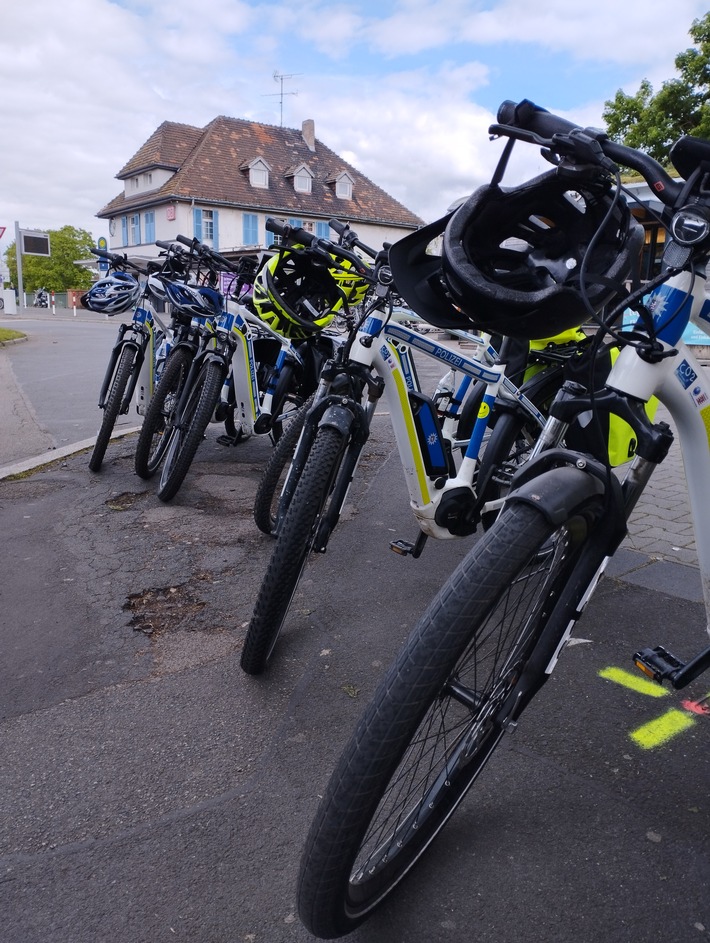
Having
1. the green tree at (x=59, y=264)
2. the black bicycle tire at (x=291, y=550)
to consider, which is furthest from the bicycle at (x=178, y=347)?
the green tree at (x=59, y=264)

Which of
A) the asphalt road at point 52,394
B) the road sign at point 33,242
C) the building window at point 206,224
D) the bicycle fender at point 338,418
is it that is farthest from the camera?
the building window at point 206,224

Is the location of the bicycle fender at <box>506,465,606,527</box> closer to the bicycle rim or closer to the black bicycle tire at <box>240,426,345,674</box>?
the bicycle rim

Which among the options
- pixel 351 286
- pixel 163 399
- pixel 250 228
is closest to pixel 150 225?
pixel 250 228

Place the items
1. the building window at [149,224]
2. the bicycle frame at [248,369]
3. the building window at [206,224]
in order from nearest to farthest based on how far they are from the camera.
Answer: the bicycle frame at [248,369]
the building window at [206,224]
the building window at [149,224]

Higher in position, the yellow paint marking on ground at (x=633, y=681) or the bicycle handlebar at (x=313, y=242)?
the bicycle handlebar at (x=313, y=242)

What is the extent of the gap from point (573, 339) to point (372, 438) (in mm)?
3713

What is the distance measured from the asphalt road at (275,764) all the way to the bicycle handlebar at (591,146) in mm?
1623

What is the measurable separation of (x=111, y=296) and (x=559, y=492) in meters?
4.98

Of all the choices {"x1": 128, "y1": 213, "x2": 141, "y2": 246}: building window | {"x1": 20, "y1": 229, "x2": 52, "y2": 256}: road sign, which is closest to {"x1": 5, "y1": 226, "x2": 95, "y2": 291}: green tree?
{"x1": 128, "y1": 213, "x2": 141, "y2": 246}: building window

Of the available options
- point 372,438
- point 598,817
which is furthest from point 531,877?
point 372,438

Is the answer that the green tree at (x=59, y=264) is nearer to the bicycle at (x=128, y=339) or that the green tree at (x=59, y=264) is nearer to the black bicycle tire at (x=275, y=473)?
the bicycle at (x=128, y=339)

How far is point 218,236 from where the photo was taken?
48.0 meters

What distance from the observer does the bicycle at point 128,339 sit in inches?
221

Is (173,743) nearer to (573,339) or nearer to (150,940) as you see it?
(150,940)
